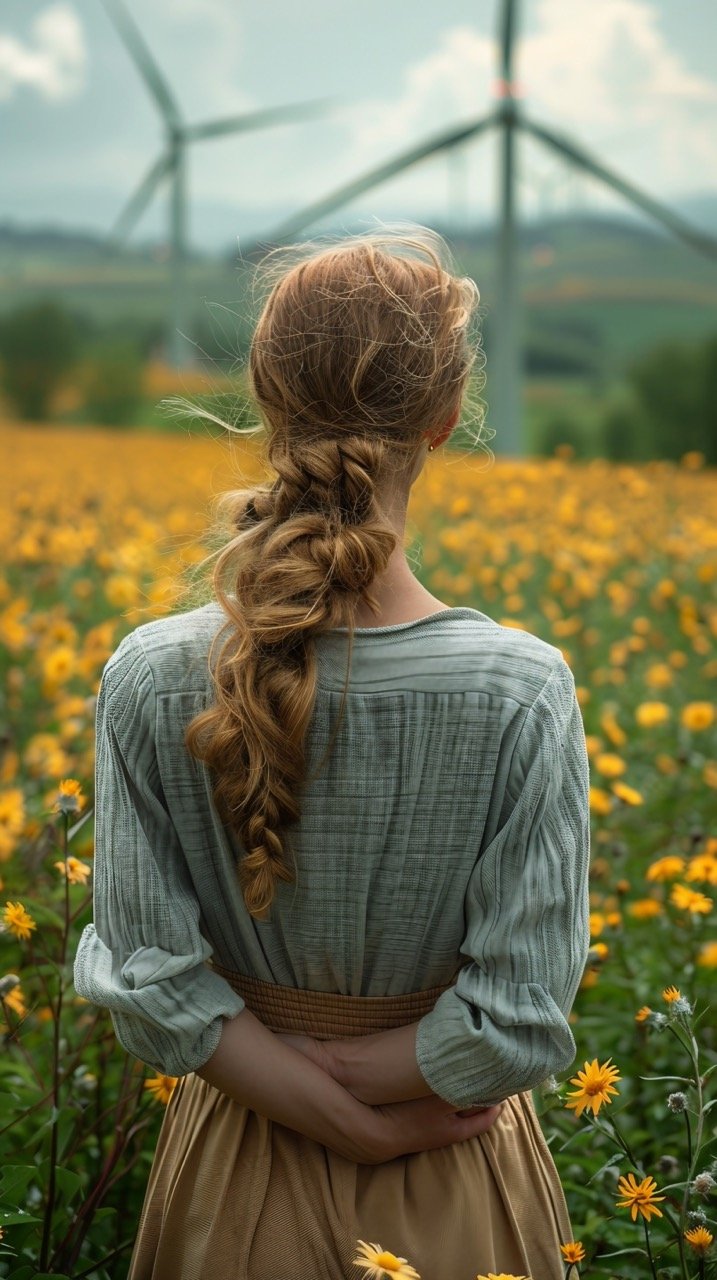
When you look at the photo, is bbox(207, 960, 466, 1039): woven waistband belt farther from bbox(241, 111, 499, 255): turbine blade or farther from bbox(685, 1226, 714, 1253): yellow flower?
bbox(241, 111, 499, 255): turbine blade

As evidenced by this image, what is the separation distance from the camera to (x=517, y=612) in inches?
167

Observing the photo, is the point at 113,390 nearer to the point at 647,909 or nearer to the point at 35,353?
the point at 35,353

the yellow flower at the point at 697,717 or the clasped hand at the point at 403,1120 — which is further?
the yellow flower at the point at 697,717

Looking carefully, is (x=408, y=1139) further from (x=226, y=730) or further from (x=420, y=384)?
(x=420, y=384)

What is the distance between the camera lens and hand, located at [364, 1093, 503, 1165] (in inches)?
45.1

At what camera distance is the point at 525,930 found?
1.10 metres

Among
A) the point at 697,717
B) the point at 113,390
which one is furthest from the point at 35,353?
the point at 697,717

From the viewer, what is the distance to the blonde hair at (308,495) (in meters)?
1.08

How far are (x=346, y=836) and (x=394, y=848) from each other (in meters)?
0.04

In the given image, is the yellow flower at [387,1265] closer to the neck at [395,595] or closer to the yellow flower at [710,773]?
→ the neck at [395,595]

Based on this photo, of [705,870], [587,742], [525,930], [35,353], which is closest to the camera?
[525,930]

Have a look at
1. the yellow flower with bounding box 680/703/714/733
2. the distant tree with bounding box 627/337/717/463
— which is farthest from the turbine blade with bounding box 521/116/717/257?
the yellow flower with bounding box 680/703/714/733

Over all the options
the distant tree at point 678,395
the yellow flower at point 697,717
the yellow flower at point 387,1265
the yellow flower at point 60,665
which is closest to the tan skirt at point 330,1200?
the yellow flower at point 387,1265

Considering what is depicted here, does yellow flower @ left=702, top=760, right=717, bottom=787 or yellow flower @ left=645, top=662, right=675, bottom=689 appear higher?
yellow flower @ left=645, top=662, right=675, bottom=689
